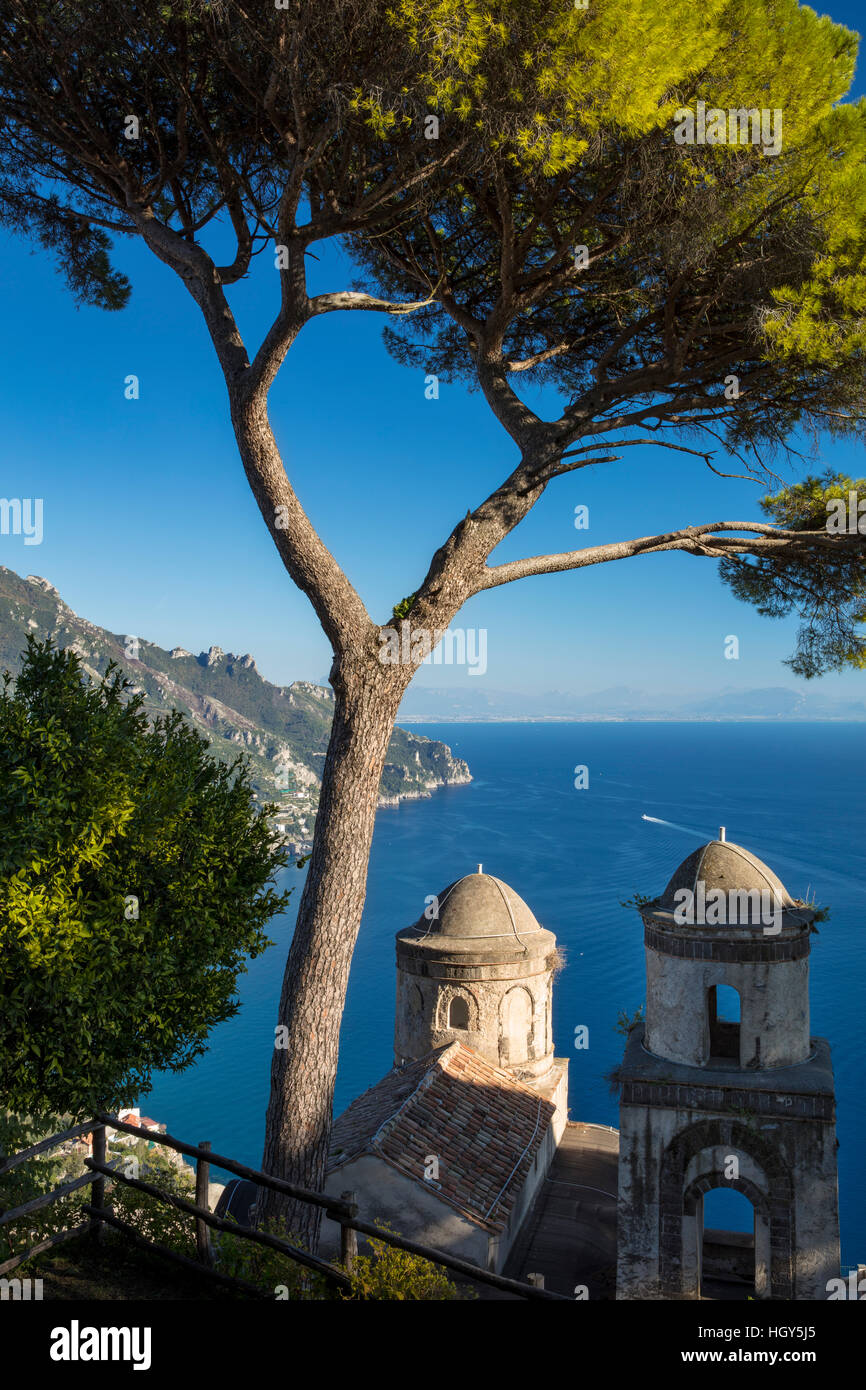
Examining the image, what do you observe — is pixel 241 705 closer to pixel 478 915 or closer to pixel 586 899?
pixel 586 899

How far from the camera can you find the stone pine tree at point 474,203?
6.88 meters

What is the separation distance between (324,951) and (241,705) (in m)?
155

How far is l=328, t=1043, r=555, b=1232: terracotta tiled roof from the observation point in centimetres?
1120

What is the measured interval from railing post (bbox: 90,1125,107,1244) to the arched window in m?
8.78

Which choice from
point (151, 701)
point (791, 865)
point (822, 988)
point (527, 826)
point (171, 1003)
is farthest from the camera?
point (151, 701)

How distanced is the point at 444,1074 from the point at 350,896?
7.38 m

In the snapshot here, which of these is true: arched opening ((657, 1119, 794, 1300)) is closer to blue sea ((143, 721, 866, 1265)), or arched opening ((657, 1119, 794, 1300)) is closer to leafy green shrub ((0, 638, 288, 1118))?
blue sea ((143, 721, 866, 1265))

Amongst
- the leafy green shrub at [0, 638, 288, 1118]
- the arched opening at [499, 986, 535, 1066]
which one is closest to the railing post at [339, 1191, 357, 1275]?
the leafy green shrub at [0, 638, 288, 1118]

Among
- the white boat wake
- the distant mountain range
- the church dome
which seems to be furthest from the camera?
the distant mountain range

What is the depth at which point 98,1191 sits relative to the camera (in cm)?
680

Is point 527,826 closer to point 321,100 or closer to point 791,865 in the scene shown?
point 791,865

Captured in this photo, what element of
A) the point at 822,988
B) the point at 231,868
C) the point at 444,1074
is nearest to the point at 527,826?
the point at 822,988

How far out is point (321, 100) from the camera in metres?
7.20

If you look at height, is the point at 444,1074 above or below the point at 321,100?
below
